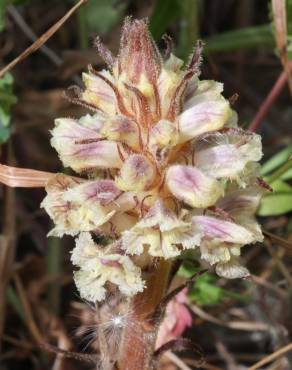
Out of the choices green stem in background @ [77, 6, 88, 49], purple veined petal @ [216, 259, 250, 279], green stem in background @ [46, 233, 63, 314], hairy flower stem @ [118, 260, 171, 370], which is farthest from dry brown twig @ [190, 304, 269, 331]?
green stem in background @ [77, 6, 88, 49]

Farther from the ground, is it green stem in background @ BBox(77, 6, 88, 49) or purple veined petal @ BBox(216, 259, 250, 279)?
green stem in background @ BBox(77, 6, 88, 49)

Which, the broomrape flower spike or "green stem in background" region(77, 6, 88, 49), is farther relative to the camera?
"green stem in background" region(77, 6, 88, 49)

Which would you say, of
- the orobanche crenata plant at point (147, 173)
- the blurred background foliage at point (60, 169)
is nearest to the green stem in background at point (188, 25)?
the blurred background foliage at point (60, 169)

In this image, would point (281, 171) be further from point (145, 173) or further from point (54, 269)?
point (54, 269)

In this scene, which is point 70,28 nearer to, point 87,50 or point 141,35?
point 87,50

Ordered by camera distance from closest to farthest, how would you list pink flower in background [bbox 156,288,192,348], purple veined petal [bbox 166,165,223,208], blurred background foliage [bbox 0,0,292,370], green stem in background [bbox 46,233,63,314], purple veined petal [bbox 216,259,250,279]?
purple veined petal [bbox 166,165,223,208] → purple veined petal [bbox 216,259,250,279] → pink flower in background [bbox 156,288,192,348] → blurred background foliage [bbox 0,0,292,370] → green stem in background [bbox 46,233,63,314]

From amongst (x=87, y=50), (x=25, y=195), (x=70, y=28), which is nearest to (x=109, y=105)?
(x=87, y=50)

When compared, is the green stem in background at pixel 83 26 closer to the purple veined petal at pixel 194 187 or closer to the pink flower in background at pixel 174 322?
the pink flower in background at pixel 174 322

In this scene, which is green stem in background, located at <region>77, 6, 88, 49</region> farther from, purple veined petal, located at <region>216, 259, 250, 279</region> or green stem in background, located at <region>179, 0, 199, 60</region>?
purple veined petal, located at <region>216, 259, 250, 279</region>
